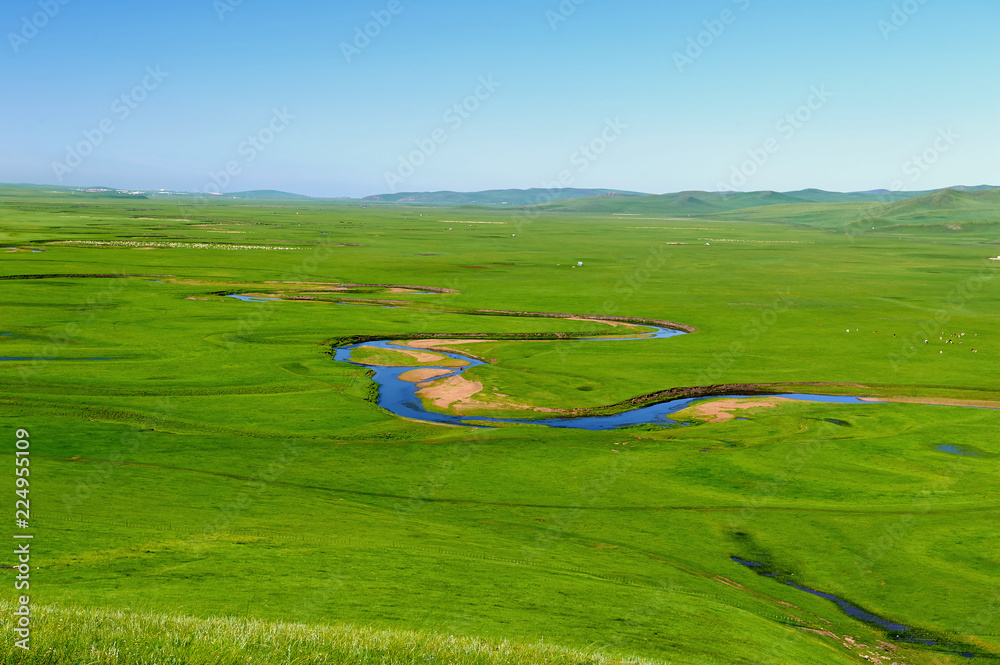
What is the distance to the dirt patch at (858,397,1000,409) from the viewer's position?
49812mm

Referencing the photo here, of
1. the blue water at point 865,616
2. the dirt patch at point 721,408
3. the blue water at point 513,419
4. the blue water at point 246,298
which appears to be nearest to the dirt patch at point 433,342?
the blue water at point 513,419

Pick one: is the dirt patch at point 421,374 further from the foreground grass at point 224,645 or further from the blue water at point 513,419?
the foreground grass at point 224,645

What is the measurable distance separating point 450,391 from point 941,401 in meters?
34.2

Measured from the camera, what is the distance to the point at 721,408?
162 ft

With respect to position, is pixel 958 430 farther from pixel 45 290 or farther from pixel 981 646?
pixel 45 290

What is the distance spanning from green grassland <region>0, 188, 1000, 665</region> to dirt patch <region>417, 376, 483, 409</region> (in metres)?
2.85

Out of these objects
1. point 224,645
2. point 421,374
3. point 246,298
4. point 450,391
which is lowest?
point 450,391

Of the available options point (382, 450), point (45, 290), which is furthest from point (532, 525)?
point (45, 290)

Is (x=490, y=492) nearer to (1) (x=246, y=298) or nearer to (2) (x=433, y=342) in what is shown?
(2) (x=433, y=342)

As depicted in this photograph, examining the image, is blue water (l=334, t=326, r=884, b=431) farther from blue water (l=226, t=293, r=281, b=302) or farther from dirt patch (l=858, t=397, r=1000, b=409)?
blue water (l=226, t=293, r=281, b=302)

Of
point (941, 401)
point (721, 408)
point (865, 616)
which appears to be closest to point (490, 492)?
point (865, 616)

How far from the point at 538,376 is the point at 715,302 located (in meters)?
45.3

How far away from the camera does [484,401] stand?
48.6 metres

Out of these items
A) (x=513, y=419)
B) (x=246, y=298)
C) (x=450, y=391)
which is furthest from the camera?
(x=246, y=298)
